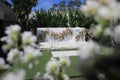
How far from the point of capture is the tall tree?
30.4 m

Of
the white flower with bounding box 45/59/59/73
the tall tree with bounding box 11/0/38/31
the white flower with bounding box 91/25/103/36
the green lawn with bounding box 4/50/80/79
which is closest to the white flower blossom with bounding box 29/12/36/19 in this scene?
the tall tree with bounding box 11/0/38/31

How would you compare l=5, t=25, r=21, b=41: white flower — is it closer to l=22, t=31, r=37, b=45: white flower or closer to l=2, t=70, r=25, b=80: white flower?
l=22, t=31, r=37, b=45: white flower

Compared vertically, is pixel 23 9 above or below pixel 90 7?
above

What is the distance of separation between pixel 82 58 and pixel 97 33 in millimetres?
160

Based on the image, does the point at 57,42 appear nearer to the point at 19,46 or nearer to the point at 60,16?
the point at 60,16

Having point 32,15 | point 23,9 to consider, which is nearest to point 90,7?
point 23,9

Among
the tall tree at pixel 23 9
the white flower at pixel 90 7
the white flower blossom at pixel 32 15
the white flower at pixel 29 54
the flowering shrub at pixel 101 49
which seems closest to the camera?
the flowering shrub at pixel 101 49

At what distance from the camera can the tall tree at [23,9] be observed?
1198 inches

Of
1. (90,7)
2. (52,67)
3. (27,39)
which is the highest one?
(90,7)

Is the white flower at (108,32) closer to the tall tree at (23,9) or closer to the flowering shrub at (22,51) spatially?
the flowering shrub at (22,51)

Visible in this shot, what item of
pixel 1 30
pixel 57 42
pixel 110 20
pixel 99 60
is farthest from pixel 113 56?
pixel 57 42

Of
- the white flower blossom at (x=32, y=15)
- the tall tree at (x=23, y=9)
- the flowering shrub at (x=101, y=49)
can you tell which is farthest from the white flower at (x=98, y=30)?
the white flower blossom at (x=32, y=15)

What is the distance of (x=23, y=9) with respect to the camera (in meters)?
30.7

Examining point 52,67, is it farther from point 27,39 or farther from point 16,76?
point 16,76
